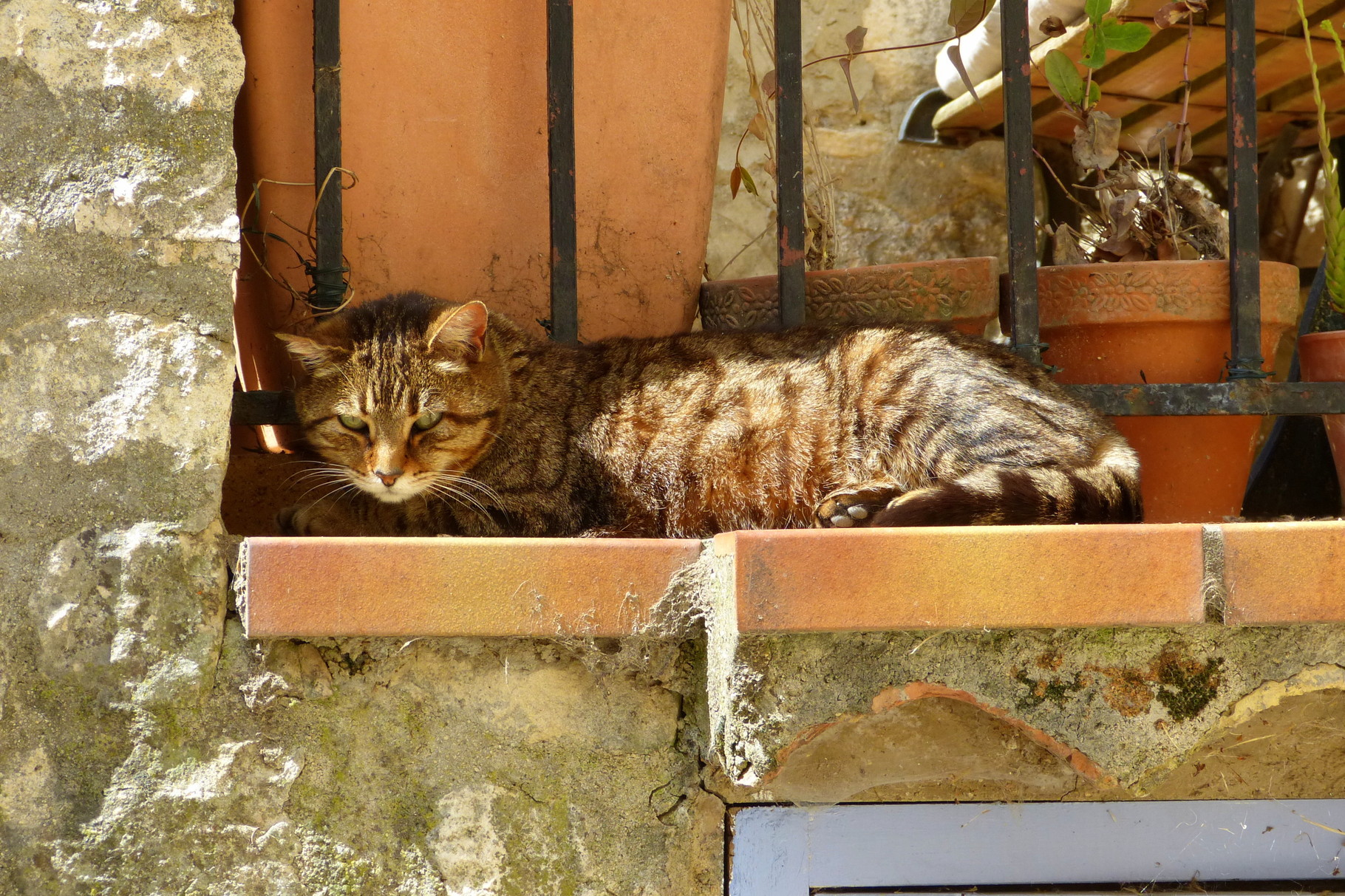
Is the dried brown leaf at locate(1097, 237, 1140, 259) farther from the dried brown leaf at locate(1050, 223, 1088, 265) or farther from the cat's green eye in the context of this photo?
the cat's green eye

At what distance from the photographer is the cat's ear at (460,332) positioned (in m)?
1.98

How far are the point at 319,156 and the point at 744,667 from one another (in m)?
1.09

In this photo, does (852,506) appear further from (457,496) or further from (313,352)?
(313,352)

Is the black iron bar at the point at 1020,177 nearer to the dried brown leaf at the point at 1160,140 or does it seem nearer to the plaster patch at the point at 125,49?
the dried brown leaf at the point at 1160,140

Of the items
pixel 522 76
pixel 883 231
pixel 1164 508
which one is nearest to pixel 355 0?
pixel 522 76

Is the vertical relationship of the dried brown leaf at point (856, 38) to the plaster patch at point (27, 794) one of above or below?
above

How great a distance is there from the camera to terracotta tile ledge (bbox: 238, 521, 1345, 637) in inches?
51.1

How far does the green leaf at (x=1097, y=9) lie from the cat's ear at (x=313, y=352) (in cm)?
162

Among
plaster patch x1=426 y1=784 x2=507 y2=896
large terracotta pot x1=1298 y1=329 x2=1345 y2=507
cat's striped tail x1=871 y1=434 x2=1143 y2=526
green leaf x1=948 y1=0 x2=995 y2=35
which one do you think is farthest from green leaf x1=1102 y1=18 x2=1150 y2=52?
plaster patch x1=426 y1=784 x2=507 y2=896

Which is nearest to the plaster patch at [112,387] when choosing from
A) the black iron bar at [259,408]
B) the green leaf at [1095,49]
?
the black iron bar at [259,408]

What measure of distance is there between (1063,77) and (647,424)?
4.01 feet

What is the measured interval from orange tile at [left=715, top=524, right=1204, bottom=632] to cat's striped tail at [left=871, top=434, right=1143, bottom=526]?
Result: 14.2 inches

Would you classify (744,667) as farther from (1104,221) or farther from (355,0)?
(1104,221)

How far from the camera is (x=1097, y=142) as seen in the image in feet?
8.13
